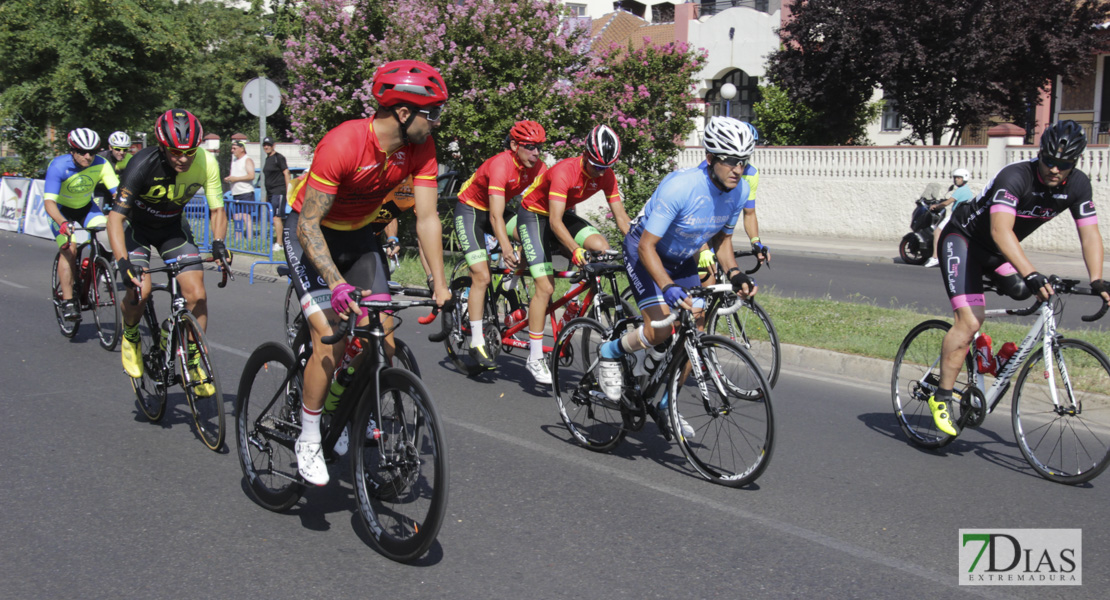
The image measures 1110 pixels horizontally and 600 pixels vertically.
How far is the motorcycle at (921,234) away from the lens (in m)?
18.4

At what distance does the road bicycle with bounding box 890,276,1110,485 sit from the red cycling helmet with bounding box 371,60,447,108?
3586mm

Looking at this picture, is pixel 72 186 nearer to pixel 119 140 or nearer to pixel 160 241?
pixel 119 140

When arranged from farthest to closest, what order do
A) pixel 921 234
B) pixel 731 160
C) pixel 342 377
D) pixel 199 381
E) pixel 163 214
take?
pixel 921 234
pixel 163 214
pixel 199 381
pixel 731 160
pixel 342 377

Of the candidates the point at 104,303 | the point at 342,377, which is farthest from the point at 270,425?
the point at 104,303

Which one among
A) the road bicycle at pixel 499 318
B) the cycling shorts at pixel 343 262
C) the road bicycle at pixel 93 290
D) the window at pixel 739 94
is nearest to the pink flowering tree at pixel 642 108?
the road bicycle at pixel 499 318

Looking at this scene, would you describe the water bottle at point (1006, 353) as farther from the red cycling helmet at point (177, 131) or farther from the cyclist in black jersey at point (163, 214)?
the red cycling helmet at point (177, 131)

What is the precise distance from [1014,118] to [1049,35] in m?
3.32

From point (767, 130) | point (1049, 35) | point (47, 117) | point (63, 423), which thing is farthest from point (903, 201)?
point (47, 117)

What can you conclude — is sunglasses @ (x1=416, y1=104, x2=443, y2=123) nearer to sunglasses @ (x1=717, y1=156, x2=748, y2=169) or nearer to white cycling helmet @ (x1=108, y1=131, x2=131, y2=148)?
sunglasses @ (x1=717, y1=156, x2=748, y2=169)

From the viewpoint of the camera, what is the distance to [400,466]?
4.23 meters

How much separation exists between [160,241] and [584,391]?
3.25m

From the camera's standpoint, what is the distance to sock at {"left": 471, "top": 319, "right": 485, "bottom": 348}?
26.3 feet

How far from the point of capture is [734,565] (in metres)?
4.30

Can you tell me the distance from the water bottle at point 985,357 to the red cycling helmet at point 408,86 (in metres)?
3.62
